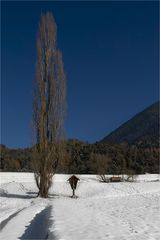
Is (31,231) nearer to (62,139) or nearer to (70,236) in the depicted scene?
(70,236)

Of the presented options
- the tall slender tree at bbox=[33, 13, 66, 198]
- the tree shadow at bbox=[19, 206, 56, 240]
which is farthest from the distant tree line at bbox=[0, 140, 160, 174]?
the tree shadow at bbox=[19, 206, 56, 240]

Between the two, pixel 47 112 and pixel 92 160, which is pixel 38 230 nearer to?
pixel 47 112

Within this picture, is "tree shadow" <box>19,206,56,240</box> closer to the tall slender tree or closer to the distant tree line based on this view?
the tall slender tree

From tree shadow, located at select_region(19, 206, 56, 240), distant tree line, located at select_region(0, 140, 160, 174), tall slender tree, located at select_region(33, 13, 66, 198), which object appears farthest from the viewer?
distant tree line, located at select_region(0, 140, 160, 174)

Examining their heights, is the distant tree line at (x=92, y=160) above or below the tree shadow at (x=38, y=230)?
above

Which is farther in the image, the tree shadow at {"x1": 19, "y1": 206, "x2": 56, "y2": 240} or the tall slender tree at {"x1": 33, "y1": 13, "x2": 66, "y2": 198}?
the tall slender tree at {"x1": 33, "y1": 13, "x2": 66, "y2": 198}

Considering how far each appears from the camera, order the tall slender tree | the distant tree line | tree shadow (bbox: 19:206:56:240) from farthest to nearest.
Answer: the distant tree line < the tall slender tree < tree shadow (bbox: 19:206:56:240)

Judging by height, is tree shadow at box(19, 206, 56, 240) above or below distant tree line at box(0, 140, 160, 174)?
below

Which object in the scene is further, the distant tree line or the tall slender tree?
the distant tree line

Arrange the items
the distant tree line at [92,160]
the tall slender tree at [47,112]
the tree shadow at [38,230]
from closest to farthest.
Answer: the tree shadow at [38,230], the tall slender tree at [47,112], the distant tree line at [92,160]

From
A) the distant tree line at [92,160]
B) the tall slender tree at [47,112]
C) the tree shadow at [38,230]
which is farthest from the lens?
the distant tree line at [92,160]

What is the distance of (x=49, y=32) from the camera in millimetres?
28469

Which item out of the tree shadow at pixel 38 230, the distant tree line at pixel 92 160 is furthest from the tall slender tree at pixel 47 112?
the distant tree line at pixel 92 160

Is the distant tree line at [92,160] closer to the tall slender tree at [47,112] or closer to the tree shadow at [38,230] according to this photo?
the tall slender tree at [47,112]
